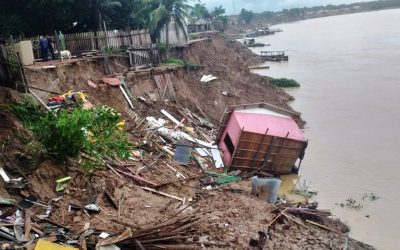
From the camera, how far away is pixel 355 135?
23.6 m

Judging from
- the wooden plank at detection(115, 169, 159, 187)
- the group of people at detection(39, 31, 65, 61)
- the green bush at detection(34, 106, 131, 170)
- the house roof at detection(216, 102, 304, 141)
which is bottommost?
the wooden plank at detection(115, 169, 159, 187)

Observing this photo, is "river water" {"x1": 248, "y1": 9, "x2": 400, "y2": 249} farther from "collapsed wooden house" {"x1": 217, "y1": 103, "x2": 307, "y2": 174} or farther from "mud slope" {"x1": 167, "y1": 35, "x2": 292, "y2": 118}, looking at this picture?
"mud slope" {"x1": 167, "y1": 35, "x2": 292, "y2": 118}

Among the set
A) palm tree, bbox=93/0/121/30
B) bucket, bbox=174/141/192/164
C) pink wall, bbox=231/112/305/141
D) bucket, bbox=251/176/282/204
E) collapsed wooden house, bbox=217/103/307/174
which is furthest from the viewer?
palm tree, bbox=93/0/121/30

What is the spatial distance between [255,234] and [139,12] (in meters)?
22.3

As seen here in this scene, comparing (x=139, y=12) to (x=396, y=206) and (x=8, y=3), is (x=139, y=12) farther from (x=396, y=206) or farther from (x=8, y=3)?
(x=396, y=206)

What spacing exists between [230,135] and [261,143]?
1.70 metres

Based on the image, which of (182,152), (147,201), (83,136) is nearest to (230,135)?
(182,152)

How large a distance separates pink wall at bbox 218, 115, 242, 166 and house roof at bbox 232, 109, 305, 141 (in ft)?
0.72

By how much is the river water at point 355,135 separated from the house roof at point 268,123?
2.47 metres

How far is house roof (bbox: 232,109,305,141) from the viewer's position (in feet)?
53.6

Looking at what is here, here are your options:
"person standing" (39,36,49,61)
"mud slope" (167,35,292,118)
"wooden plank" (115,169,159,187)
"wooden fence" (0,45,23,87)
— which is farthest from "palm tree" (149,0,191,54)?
"wooden plank" (115,169,159,187)

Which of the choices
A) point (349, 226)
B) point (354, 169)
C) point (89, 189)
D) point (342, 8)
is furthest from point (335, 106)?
point (342, 8)

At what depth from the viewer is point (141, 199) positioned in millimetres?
11125

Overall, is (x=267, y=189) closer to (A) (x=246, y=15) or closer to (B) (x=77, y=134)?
(B) (x=77, y=134)
